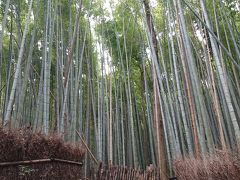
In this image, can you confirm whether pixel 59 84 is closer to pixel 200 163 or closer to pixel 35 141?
pixel 35 141

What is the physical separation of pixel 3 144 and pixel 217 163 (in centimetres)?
185

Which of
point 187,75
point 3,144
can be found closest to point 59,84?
point 187,75

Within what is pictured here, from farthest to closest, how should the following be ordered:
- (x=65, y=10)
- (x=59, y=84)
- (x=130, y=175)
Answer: (x=65, y=10), (x=59, y=84), (x=130, y=175)

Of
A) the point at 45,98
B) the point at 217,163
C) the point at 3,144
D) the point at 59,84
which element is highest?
the point at 59,84

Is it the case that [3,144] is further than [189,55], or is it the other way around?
[189,55]

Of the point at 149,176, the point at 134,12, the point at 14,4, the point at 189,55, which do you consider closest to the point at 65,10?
the point at 14,4

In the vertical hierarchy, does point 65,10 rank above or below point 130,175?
above

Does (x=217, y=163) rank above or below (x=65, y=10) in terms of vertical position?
below

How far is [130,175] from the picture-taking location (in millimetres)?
4637

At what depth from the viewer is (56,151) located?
3068mm

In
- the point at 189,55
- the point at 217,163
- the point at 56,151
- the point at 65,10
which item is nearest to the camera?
the point at 217,163

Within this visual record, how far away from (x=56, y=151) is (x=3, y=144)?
903 millimetres

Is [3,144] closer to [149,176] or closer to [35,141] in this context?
[35,141]

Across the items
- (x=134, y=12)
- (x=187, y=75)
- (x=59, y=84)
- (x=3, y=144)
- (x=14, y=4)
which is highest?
(x=134, y=12)
